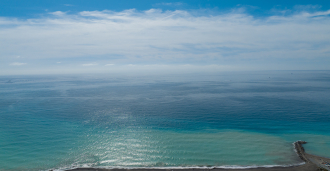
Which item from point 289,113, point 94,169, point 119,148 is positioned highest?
point 289,113

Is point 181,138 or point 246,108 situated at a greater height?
point 246,108

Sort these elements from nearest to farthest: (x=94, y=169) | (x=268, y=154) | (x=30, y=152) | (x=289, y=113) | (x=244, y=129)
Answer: (x=94, y=169) → (x=268, y=154) → (x=30, y=152) → (x=244, y=129) → (x=289, y=113)

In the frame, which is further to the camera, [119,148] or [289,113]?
[289,113]

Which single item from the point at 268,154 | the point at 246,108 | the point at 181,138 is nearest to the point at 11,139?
the point at 181,138

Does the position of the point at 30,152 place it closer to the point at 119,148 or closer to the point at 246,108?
the point at 119,148

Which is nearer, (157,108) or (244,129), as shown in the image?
(244,129)

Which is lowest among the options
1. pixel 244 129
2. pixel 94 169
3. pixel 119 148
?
pixel 94 169

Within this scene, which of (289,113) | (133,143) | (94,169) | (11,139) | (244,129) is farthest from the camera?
(289,113)

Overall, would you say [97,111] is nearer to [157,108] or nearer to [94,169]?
[157,108]

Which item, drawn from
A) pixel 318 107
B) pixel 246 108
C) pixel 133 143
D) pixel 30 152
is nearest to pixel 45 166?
pixel 30 152
